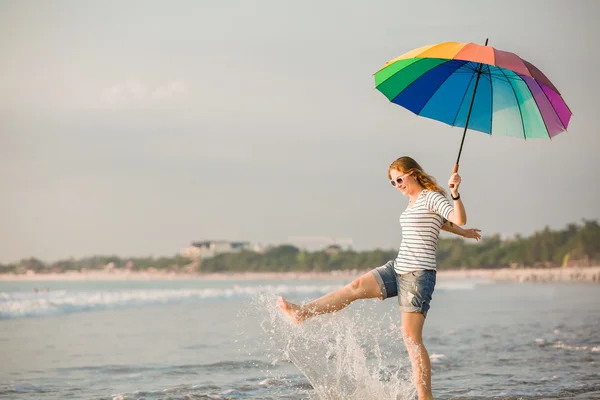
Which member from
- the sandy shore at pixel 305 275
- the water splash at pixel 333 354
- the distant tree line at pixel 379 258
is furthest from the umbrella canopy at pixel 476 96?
the distant tree line at pixel 379 258

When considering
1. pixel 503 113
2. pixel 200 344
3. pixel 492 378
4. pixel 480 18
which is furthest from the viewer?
pixel 480 18

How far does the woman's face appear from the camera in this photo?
4781mm

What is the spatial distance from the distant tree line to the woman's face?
47810mm

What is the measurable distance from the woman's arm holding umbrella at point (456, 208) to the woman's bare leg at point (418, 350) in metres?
0.74

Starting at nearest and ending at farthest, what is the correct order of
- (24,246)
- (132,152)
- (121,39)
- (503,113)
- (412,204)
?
(412,204)
(503,113)
(121,39)
(24,246)
(132,152)

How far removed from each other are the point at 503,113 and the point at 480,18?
20.8 meters

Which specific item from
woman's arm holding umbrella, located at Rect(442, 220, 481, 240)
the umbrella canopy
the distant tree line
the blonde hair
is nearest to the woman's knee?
Result: woman's arm holding umbrella, located at Rect(442, 220, 481, 240)

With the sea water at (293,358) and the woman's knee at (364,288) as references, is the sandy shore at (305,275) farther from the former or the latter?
the woman's knee at (364,288)

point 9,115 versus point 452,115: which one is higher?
point 9,115

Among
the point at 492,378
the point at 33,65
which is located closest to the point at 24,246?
the point at 33,65

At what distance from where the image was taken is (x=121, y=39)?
4322cm

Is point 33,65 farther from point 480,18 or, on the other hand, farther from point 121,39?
point 480,18

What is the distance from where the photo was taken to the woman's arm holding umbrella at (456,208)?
439 centimetres

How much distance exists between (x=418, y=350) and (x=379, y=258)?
61.0 metres
